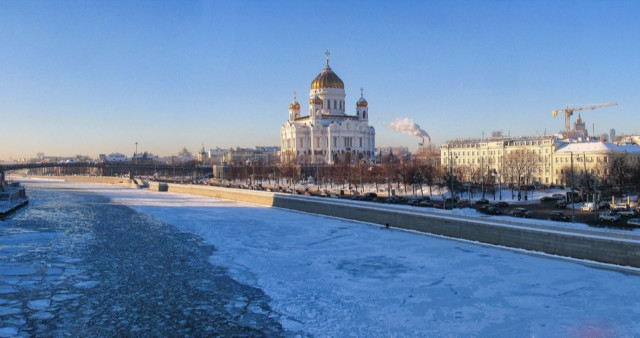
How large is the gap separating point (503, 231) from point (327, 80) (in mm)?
64116

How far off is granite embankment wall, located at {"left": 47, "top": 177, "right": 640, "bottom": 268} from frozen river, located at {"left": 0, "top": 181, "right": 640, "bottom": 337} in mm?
604

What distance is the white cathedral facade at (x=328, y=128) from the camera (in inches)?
3061

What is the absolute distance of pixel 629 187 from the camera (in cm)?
3234

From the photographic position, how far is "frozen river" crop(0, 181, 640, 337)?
9625mm

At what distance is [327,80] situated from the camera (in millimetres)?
79500

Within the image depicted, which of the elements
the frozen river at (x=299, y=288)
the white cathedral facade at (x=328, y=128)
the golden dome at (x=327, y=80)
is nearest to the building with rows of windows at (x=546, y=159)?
the frozen river at (x=299, y=288)

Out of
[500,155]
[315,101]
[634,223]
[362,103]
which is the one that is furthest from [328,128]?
[634,223]

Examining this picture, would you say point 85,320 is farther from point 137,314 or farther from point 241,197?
point 241,197

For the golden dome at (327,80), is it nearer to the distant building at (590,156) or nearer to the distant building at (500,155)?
the distant building at (500,155)

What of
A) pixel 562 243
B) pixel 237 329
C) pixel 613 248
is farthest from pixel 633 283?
pixel 237 329

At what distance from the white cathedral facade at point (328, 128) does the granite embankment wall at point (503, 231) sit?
49388 millimetres

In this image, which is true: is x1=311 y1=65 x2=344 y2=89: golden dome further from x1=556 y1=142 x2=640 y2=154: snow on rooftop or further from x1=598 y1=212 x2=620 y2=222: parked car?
x1=598 y1=212 x2=620 y2=222: parked car

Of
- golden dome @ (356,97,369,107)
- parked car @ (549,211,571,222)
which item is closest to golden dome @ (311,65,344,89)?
golden dome @ (356,97,369,107)

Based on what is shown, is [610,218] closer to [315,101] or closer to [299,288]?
[299,288]
